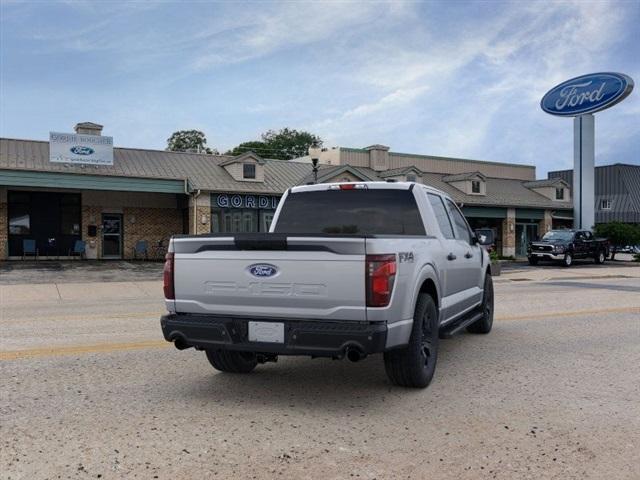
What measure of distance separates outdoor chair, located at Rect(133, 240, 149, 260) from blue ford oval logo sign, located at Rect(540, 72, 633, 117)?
81.5 ft

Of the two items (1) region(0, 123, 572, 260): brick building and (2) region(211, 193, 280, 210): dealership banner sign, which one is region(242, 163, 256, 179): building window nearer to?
(1) region(0, 123, 572, 260): brick building

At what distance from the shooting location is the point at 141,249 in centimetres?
2938

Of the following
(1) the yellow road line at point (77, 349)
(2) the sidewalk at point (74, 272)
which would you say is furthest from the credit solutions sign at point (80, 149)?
(1) the yellow road line at point (77, 349)

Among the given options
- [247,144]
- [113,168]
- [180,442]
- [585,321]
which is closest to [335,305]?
[180,442]

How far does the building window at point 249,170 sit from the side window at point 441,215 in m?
24.2

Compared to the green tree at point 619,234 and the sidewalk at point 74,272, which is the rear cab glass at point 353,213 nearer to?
the sidewalk at point 74,272

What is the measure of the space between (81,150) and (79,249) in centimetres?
467

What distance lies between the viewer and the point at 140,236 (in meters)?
30.1

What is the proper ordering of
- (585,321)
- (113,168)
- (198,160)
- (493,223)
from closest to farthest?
(585,321)
(113,168)
(198,160)
(493,223)

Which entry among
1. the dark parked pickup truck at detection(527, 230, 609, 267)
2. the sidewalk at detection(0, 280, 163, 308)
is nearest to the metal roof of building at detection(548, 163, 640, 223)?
the dark parked pickup truck at detection(527, 230, 609, 267)

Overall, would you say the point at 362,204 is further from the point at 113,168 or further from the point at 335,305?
the point at 113,168

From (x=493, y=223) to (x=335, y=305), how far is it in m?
36.2

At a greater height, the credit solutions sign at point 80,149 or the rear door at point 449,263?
the credit solutions sign at point 80,149

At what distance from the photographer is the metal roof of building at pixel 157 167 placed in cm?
2681
